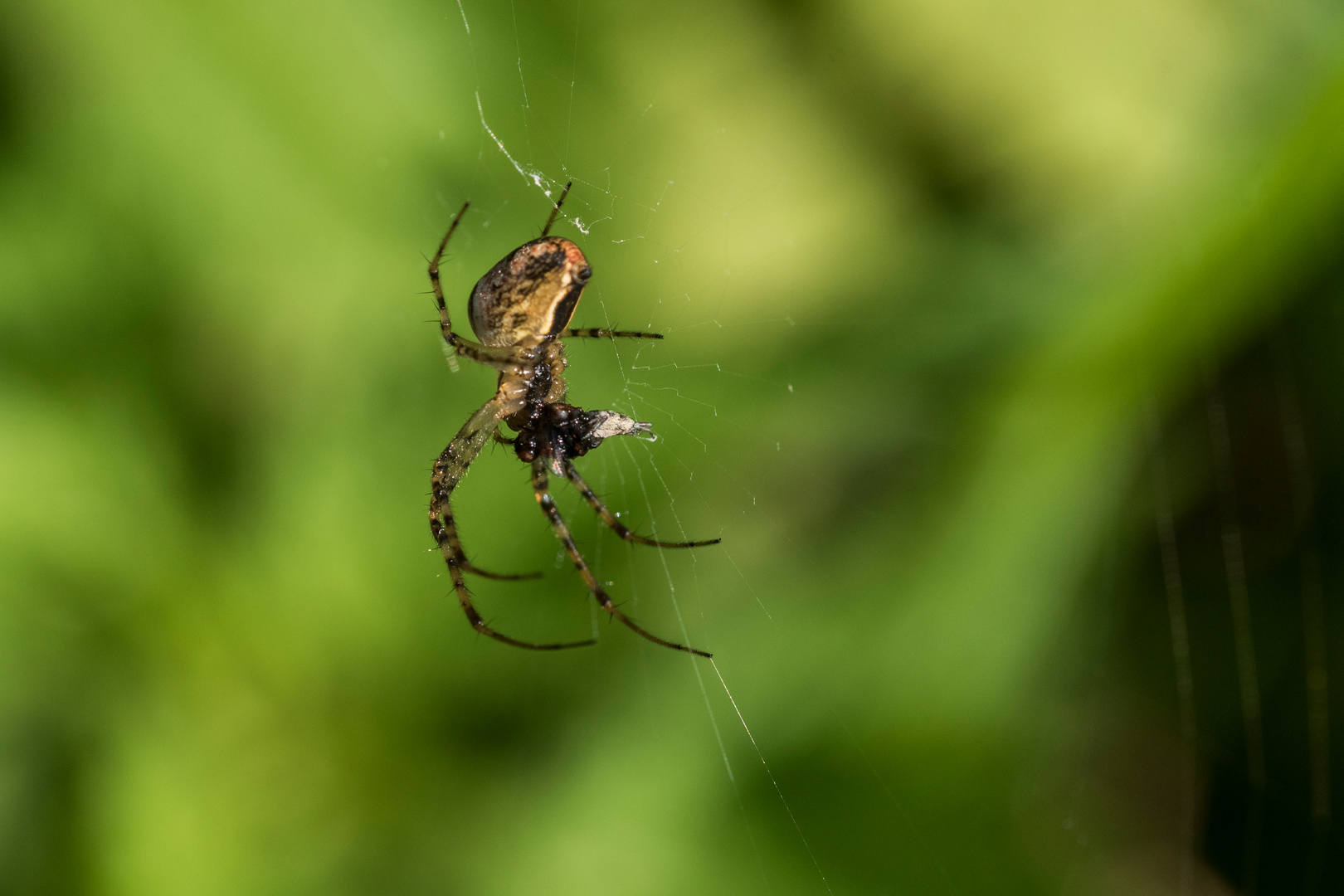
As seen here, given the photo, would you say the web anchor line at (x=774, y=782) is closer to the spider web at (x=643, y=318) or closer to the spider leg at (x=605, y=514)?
the spider web at (x=643, y=318)

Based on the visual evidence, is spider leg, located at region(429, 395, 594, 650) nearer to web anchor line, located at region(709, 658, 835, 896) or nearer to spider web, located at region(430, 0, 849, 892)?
spider web, located at region(430, 0, 849, 892)

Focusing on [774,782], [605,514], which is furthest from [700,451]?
[774,782]

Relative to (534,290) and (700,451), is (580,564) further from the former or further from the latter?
(534,290)

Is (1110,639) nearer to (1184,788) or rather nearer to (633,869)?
(1184,788)

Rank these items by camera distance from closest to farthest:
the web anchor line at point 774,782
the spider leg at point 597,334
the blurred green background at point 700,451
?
the web anchor line at point 774,782
the blurred green background at point 700,451
the spider leg at point 597,334

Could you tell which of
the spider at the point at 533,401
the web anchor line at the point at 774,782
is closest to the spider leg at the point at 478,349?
the spider at the point at 533,401

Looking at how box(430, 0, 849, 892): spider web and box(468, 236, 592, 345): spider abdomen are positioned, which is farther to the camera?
box(430, 0, 849, 892): spider web

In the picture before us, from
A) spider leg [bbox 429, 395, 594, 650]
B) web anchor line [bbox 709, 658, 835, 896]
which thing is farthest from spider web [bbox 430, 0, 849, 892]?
spider leg [bbox 429, 395, 594, 650]
